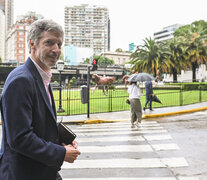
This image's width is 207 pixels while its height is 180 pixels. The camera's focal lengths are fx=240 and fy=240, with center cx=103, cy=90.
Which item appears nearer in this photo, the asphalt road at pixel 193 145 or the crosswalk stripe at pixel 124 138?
the asphalt road at pixel 193 145

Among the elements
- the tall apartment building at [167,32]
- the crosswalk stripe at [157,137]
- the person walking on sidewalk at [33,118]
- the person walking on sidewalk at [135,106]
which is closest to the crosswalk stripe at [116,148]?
the crosswalk stripe at [157,137]

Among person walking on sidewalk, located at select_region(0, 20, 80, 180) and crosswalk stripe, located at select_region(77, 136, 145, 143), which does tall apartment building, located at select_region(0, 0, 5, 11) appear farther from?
person walking on sidewalk, located at select_region(0, 20, 80, 180)

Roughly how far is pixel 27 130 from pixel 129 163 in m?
3.81

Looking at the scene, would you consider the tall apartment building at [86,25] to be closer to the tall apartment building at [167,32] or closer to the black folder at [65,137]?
the tall apartment building at [167,32]

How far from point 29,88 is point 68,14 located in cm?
16253

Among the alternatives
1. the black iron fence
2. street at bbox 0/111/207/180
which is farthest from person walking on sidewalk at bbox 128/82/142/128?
the black iron fence

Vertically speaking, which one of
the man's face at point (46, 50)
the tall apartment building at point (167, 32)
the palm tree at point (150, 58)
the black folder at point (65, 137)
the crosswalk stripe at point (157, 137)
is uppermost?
the tall apartment building at point (167, 32)

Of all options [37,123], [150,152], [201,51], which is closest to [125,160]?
[150,152]

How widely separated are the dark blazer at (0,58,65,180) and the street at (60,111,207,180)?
281 cm

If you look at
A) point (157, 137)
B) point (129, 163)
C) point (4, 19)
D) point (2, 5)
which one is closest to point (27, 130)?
point (129, 163)

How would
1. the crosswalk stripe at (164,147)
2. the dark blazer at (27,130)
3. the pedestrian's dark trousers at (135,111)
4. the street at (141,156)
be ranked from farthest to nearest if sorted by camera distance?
the pedestrian's dark trousers at (135,111), the crosswalk stripe at (164,147), the street at (141,156), the dark blazer at (27,130)

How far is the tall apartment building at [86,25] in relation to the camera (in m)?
155

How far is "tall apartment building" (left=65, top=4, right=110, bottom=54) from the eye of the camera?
155m

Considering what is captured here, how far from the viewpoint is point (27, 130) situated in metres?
1.52
